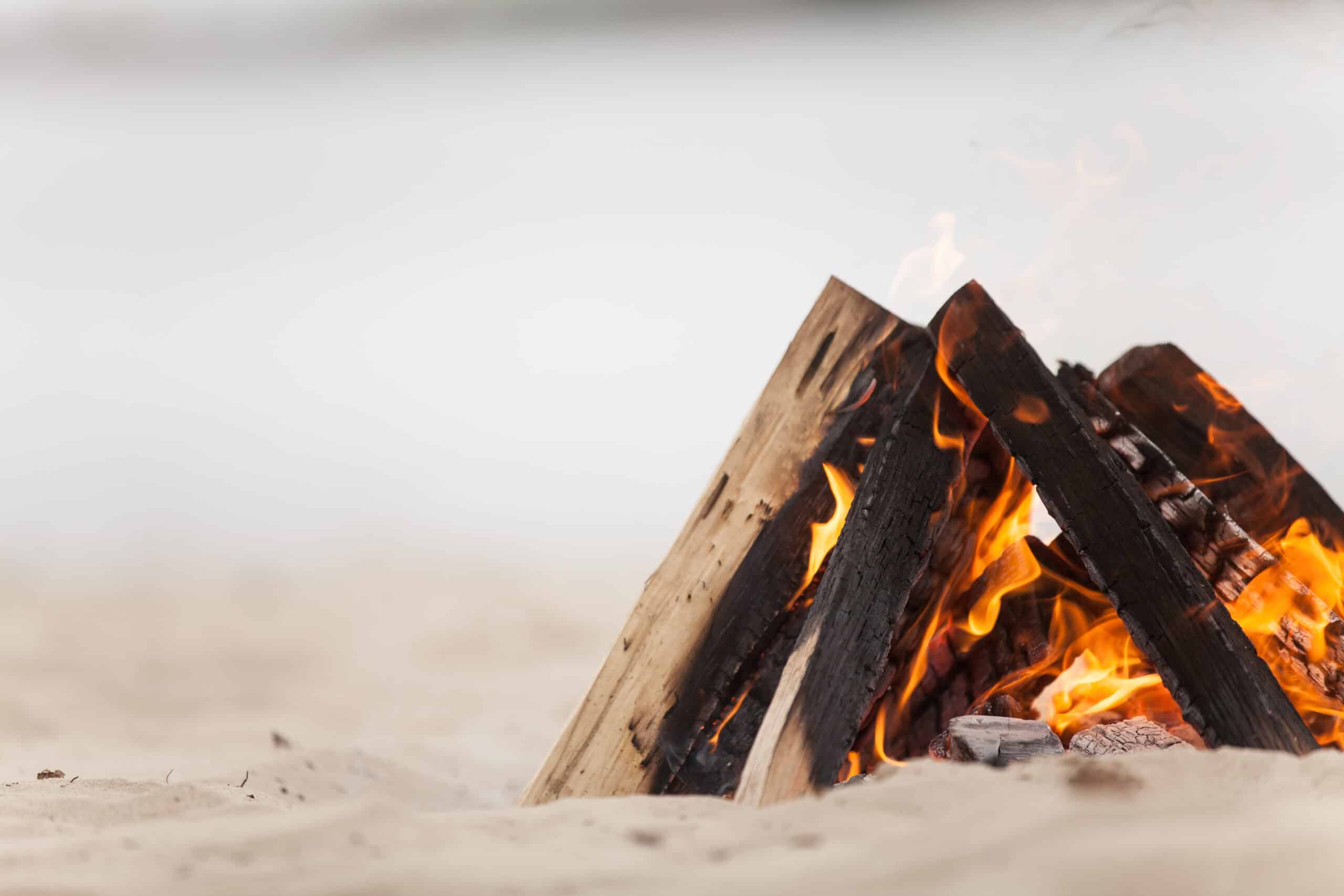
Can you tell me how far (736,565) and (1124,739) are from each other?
44.3 inches

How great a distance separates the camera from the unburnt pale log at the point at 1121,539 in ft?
5.12

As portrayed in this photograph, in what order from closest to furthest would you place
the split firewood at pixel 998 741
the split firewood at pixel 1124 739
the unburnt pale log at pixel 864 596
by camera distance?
the unburnt pale log at pixel 864 596 → the split firewood at pixel 998 741 → the split firewood at pixel 1124 739

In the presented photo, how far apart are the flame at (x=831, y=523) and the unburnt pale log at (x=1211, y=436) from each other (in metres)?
0.70

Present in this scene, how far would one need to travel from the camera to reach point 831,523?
191 cm

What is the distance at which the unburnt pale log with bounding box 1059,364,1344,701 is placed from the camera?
1836mm

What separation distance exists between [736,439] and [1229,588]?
3.73 ft

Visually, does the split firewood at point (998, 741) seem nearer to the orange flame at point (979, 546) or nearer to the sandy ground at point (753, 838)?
the orange flame at point (979, 546)

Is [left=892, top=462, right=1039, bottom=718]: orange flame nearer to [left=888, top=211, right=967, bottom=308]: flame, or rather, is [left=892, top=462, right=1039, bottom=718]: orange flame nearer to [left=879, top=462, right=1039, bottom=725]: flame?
[left=879, top=462, right=1039, bottom=725]: flame

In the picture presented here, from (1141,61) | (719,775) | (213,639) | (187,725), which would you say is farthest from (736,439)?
(213,639)

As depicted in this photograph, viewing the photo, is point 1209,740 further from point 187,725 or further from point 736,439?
point 187,725

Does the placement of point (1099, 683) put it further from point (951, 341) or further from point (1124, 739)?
point (951, 341)

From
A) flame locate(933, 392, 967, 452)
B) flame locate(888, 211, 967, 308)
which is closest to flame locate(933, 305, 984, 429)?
flame locate(933, 392, 967, 452)

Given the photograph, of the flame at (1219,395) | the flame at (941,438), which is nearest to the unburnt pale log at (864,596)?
the flame at (941,438)

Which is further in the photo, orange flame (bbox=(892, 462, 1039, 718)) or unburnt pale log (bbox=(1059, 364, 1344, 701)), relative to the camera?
orange flame (bbox=(892, 462, 1039, 718))
